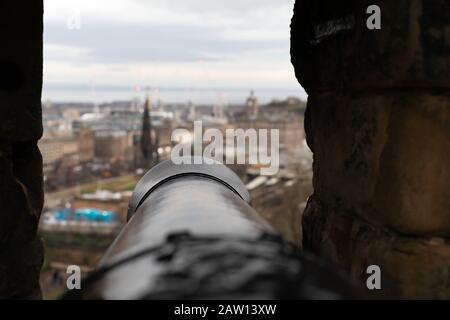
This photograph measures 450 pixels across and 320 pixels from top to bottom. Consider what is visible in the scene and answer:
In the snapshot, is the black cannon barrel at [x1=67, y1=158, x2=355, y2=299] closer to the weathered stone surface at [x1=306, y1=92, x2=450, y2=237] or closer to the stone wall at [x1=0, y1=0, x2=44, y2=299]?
the weathered stone surface at [x1=306, y1=92, x2=450, y2=237]

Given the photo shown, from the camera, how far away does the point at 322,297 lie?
91 centimetres

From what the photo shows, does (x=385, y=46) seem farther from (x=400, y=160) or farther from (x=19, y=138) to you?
(x=19, y=138)

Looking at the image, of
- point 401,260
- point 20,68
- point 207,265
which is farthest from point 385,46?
point 20,68

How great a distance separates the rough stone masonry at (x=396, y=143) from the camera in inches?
74.1

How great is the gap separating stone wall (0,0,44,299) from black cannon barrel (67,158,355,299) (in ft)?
6.12

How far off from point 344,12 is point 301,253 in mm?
1464

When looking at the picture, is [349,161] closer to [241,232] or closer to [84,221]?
[241,232]

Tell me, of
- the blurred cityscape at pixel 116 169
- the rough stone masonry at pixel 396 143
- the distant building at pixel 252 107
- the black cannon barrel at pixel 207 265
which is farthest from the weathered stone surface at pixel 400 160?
the distant building at pixel 252 107

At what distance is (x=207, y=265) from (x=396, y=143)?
121 centimetres

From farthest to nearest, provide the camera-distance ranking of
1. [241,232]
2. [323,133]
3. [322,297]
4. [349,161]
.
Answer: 1. [323,133]
2. [349,161]
3. [241,232]
4. [322,297]

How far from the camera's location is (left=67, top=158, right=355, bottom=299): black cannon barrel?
91 cm

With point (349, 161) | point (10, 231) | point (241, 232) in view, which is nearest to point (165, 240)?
point (241, 232)

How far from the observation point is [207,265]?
3.18ft

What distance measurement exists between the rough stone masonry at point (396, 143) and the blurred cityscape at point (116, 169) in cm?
1267
